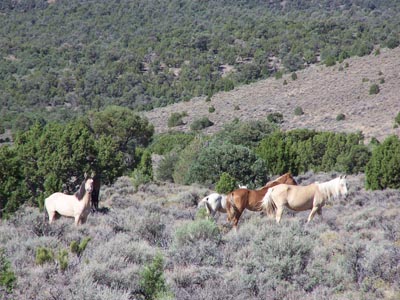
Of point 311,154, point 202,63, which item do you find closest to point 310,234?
point 311,154

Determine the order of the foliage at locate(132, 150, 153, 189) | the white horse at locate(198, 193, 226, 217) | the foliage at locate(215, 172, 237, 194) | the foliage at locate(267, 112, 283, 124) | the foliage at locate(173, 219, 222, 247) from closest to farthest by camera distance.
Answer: the foliage at locate(173, 219, 222, 247)
the white horse at locate(198, 193, 226, 217)
the foliage at locate(215, 172, 237, 194)
the foliage at locate(132, 150, 153, 189)
the foliage at locate(267, 112, 283, 124)

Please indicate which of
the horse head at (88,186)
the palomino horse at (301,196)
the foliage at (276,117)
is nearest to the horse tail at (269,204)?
the palomino horse at (301,196)

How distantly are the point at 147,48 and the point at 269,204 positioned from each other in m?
90.2

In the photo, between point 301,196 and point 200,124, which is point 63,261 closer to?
point 301,196

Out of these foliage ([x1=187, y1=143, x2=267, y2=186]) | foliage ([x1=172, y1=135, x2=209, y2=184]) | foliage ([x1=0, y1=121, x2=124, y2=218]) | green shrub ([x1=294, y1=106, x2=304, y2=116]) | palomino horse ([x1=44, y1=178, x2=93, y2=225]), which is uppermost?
palomino horse ([x1=44, y1=178, x2=93, y2=225])

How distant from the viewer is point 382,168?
19.7m

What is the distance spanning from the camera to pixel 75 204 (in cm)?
1023

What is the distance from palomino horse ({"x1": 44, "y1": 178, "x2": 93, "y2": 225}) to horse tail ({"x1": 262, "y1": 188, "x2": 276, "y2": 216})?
11.2 feet

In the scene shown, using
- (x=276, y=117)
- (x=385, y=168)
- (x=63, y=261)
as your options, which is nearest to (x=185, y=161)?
(x=385, y=168)

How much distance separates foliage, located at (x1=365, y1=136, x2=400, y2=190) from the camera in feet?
64.2

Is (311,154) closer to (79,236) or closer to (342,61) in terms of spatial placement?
(79,236)

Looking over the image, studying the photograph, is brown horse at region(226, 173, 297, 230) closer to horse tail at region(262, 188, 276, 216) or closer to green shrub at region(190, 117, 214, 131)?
horse tail at region(262, 188, 276, 216)

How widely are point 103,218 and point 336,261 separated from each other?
5162mm

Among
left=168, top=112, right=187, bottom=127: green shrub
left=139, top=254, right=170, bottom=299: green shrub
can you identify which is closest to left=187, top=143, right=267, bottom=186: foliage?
left=139, top=254, right=170, bottom=299: green shrub
